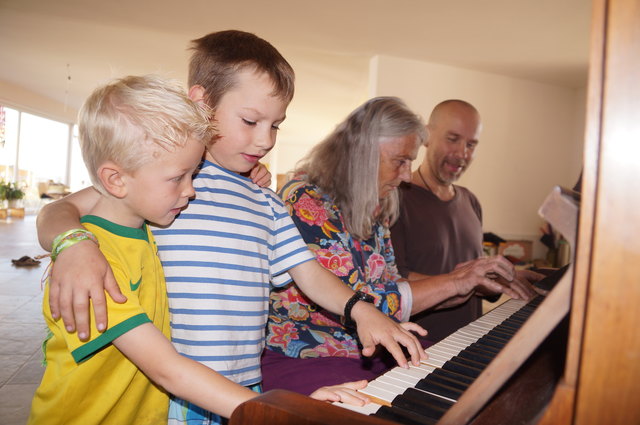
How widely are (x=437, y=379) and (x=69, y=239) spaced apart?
2.59 ft

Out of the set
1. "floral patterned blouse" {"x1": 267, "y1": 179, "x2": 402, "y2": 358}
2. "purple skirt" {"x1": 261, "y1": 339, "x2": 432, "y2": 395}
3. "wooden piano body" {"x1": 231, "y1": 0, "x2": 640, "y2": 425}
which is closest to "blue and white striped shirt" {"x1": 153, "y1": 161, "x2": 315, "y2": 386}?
"purple skirt" {"x1": 261, "y1": 339, "x2": 432, "y2": 395}

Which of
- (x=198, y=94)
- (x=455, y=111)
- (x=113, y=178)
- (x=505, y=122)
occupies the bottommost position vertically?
(x=113, y=178)

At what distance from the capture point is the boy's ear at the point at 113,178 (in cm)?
100

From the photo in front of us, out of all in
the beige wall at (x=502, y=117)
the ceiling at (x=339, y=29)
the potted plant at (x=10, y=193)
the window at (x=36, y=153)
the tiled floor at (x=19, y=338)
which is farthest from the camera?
the window at (x=36, y=153)

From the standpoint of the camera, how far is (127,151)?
98 cm

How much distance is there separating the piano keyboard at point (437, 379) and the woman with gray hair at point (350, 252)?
34cm

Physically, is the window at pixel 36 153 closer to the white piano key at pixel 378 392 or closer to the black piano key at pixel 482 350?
the black piano key at pixel 482 350

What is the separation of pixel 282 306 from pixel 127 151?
3.11ft

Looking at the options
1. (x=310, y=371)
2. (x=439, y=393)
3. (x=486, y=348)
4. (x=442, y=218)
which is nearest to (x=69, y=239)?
(x=439, y=393)

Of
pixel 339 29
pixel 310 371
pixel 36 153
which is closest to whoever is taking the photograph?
pixel 310 371

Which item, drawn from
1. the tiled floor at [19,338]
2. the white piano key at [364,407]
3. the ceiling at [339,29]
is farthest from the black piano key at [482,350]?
the ceiling at [339,29]

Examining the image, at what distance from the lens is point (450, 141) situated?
10.2 feet

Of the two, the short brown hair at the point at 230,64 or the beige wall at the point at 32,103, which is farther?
the beige wall at the point at 32,103

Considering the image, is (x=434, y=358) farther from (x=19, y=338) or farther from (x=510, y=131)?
(x=510, y=131)
